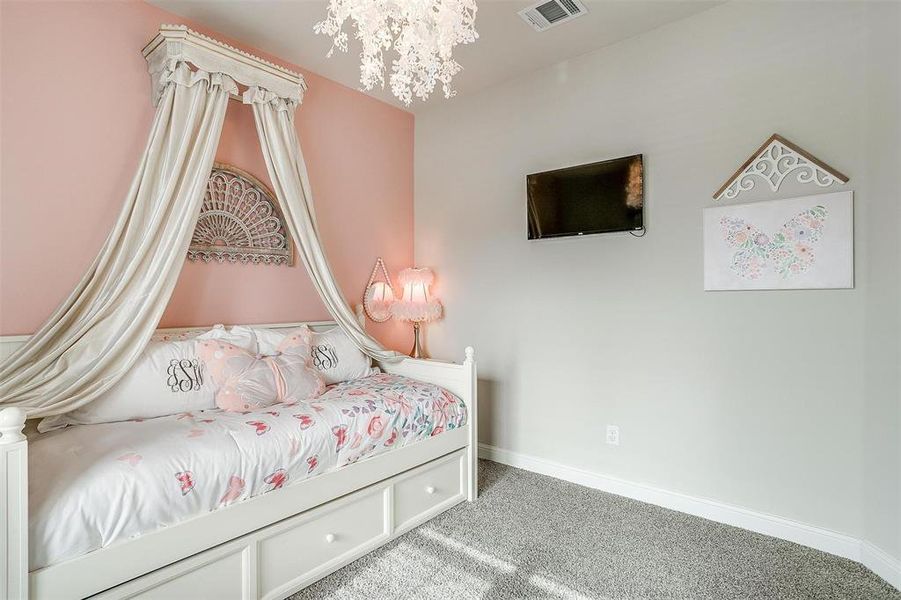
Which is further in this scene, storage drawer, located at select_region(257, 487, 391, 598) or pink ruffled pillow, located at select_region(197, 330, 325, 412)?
pink ruffled pillow, located at select_region(197, 330, 325, 412)

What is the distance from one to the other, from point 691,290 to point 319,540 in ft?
7.47

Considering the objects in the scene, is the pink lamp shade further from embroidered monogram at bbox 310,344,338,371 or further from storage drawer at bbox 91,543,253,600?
storage drawer at bbox 91,543,253,600

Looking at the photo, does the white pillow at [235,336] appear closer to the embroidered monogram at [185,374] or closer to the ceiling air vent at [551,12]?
the embroidered monogram at [185,374]

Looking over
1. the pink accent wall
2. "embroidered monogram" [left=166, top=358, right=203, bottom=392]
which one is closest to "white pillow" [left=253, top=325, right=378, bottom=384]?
the pink accent wall

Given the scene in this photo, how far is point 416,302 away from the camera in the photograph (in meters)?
3.68

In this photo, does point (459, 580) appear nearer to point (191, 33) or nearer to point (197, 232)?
point (197, 232)

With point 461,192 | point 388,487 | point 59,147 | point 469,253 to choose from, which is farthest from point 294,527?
point 461,192

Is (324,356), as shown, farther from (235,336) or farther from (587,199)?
(587,199)

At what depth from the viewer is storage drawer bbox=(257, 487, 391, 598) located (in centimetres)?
189

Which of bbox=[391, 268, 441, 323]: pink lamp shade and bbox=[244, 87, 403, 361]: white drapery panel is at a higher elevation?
bbox=[244, 87, 403, 361]: white drapery panel

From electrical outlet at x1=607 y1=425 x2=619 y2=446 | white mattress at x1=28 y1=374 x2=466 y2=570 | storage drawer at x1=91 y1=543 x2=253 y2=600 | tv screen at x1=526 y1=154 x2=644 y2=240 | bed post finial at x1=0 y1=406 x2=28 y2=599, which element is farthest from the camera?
electrical outlet at x1=607 y1=425 x2=619 y2=446

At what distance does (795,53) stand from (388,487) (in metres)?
2.92

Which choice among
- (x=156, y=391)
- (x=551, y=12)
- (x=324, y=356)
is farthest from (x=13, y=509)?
(x=551, y=12)

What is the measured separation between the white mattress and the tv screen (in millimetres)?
1487
